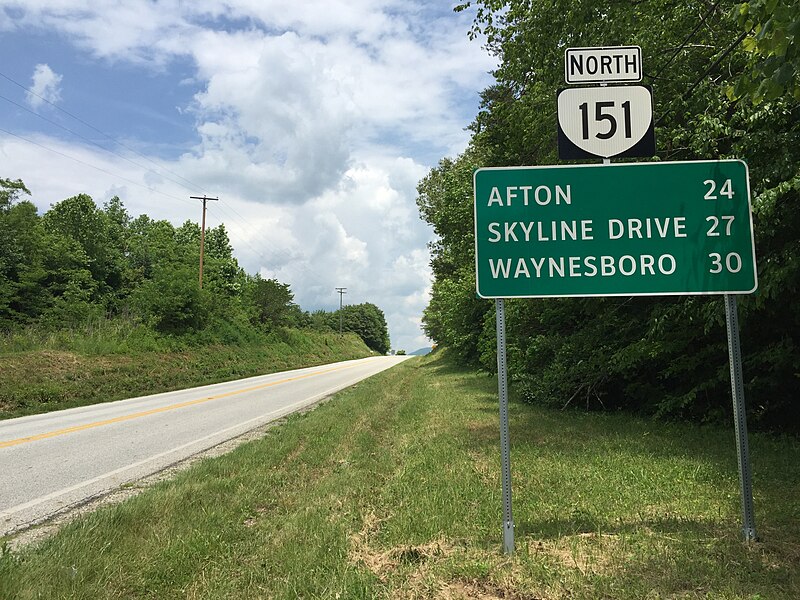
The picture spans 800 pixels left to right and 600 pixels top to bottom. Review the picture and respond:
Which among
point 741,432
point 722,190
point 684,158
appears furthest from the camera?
point 684,158

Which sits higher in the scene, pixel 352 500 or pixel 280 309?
pixel 280 309

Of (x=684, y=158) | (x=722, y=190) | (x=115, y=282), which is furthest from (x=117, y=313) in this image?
Answer: (x=722, y=190)

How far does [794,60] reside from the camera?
3201 mm

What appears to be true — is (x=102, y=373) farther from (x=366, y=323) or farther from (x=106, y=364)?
(x=366, y=323)

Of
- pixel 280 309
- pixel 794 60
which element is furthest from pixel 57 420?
pixel 280 309

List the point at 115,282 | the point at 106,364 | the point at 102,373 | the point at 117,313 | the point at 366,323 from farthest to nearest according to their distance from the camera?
the point at 366,323 → the point at 115,282 → the point at 117,313 → the point at 106,364 → the point at 102,373

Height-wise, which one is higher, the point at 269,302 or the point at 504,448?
the point at 269,302

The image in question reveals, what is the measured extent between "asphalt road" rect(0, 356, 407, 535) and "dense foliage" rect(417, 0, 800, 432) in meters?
7.05

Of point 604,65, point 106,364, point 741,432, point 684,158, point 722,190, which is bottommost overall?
point 741,432

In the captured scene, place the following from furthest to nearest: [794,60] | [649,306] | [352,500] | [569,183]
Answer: [649,306], [352,500], [569,183], [794,60]

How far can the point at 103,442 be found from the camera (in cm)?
993

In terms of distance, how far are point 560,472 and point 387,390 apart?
42.6ft

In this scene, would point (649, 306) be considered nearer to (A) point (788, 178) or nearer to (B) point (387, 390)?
(A) point (788, 178)

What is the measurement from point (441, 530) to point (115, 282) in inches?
1940
